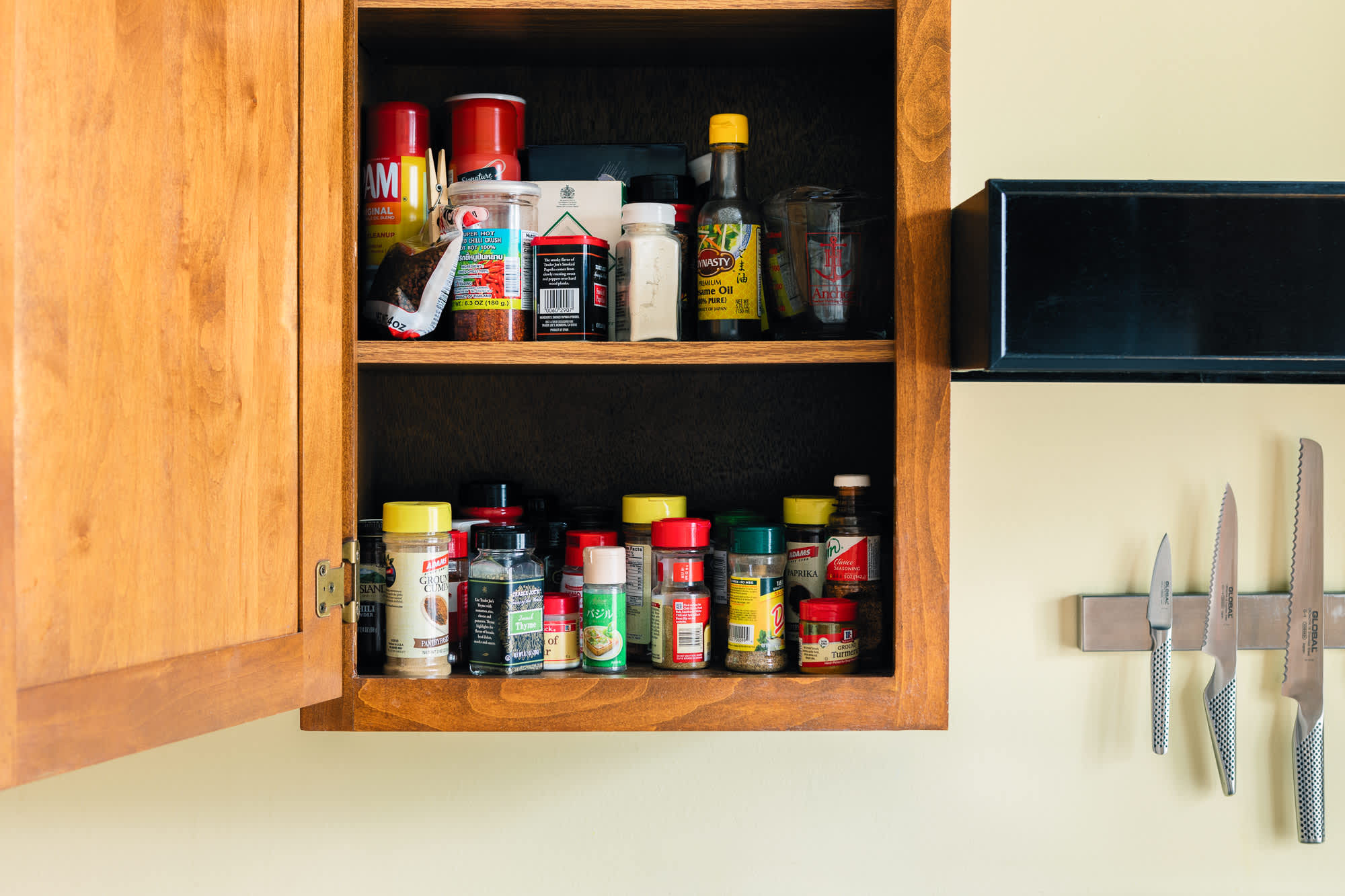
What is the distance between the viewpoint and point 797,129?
3.81 ft

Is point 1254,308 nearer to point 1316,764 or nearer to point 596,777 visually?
point 1316,764

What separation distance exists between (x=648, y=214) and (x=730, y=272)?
10 cm

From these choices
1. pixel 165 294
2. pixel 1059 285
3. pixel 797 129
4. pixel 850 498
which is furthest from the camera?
pixel 797 129

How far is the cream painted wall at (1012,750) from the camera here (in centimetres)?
124

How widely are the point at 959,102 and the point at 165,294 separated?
0.98 m

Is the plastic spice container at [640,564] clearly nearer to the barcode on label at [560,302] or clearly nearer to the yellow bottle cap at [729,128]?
the barcode on label at [560,302]

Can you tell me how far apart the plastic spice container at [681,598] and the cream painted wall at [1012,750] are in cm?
34

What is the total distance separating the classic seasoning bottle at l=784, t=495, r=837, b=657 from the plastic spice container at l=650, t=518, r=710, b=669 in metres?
0.09

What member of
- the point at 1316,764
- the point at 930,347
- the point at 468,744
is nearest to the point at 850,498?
the point at 930,347

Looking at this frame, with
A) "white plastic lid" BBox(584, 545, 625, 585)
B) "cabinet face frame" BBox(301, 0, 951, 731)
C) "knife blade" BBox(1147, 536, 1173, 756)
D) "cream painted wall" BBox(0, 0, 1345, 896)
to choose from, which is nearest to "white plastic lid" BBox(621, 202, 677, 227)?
"cabinet face frame" BBox(301, 0, 951, 731)

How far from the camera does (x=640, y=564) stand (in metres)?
0.98

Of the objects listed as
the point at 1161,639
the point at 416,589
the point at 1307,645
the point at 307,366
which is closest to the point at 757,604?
the point at 416,589

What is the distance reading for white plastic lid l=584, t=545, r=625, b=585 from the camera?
36.3 inches

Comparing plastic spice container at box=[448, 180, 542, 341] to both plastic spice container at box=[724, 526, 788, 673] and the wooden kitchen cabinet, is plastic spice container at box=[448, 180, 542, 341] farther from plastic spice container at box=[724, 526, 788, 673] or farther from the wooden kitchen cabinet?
plastic spice container at box=[724, 526, 788, 673]
